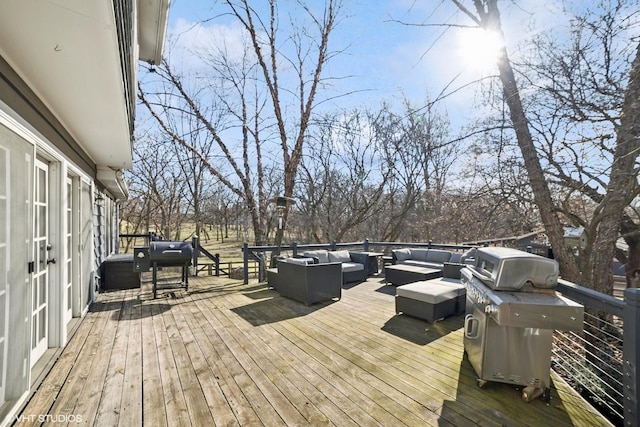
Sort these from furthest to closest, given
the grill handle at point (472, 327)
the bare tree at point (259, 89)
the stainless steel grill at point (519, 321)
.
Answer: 1. the bare tree at point (259, 89)
2. the grill handle at point (472, 327)
3. the stainless steel grill at point (519, 321)

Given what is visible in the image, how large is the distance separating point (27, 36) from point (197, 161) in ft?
43.9

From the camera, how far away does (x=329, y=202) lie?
14258mm

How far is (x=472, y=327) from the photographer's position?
8.70ft

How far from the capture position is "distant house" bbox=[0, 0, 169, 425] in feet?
5.80

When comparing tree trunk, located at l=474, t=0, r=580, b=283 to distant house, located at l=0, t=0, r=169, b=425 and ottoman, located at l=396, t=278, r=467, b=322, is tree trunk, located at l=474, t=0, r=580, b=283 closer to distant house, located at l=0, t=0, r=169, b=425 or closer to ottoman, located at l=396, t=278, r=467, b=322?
ottoman, located at l=396, t=278, r=467, b=322

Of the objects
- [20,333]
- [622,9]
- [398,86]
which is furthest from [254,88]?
[20,333]

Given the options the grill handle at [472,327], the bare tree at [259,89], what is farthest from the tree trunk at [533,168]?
the bare tree at [259,89]

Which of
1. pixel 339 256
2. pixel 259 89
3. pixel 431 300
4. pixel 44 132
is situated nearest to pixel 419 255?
pixel 339 256

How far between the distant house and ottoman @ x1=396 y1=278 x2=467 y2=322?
3.94m

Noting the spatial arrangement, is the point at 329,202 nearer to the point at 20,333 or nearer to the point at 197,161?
the point at 197,161

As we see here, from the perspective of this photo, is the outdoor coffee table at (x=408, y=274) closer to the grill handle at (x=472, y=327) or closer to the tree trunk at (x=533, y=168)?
the tree trunk at (x=533, y=168)

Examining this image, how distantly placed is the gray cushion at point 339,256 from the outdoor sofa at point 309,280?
1.47m

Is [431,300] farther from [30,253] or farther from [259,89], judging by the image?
[259,89]

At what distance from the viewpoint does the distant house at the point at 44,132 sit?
1767 millimetres
